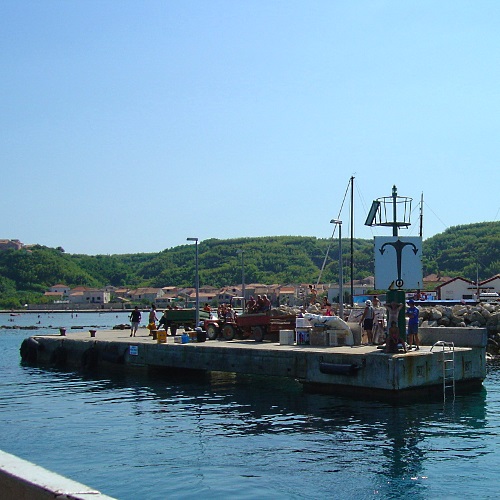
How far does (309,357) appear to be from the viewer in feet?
78.8

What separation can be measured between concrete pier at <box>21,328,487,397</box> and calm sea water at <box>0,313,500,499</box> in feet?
2.32

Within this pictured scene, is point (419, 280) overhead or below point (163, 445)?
overhead

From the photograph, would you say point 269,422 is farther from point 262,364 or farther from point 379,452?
point 262,364

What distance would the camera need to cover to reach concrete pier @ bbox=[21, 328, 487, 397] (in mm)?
21719

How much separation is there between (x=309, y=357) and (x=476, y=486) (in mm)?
11283

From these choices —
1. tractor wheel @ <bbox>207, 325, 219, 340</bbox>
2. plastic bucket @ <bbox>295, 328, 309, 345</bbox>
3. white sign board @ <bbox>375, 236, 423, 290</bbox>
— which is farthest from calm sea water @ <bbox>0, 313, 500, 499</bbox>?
tractor wheel @ <bbox>207, 325, 219, 340</bbox>

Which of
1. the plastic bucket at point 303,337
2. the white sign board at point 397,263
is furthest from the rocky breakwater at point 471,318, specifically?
the white sign board at point 397,263

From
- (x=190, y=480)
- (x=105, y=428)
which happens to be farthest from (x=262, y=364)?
(x=190, y=480)

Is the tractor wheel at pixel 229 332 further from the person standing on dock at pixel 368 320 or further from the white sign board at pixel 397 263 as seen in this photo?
the white sign board at pixel 397 263

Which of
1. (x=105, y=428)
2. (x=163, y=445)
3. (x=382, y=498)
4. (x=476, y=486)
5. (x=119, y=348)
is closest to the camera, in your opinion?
(x=382, y=498)

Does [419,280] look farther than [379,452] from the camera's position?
Yes

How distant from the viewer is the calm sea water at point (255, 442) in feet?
42.8

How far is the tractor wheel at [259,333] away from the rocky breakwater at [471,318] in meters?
14.7

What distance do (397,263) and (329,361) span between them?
13.8 ft
